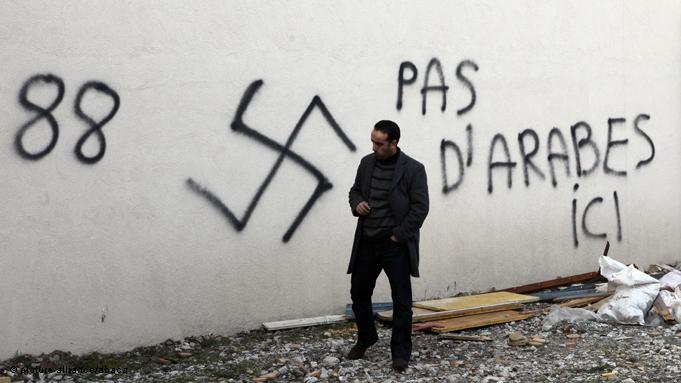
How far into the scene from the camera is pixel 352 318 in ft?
24.6

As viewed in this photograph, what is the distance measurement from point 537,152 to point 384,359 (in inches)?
142

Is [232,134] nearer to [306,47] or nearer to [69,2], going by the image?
[306,47]

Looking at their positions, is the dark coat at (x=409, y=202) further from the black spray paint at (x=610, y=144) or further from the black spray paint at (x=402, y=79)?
the black spray paint at (x=610, y=144)

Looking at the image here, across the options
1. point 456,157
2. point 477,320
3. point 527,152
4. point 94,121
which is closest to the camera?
point 94,121

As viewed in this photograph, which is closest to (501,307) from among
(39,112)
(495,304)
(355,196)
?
(495,304)

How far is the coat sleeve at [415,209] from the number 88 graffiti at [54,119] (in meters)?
2.17

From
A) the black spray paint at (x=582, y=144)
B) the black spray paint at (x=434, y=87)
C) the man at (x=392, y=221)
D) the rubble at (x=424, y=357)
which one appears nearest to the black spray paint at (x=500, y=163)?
the black spray paint at (x=434, y=87)

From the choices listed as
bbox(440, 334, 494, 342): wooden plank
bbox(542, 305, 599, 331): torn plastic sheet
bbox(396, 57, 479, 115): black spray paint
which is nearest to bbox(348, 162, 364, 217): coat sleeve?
bbox(440, 334, 494, 342): wooden plank

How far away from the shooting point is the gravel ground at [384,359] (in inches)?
233

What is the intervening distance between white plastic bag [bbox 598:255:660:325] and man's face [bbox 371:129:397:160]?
2655 millimetres

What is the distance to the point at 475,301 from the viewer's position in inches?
310

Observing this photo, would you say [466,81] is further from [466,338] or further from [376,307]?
[466,338]

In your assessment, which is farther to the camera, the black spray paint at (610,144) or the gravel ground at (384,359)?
the black spray paint at (610,144)

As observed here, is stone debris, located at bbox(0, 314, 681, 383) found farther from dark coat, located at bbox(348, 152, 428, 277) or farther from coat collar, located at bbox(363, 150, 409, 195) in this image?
coat collar, located at bbox(363, 150, 409, 195)
